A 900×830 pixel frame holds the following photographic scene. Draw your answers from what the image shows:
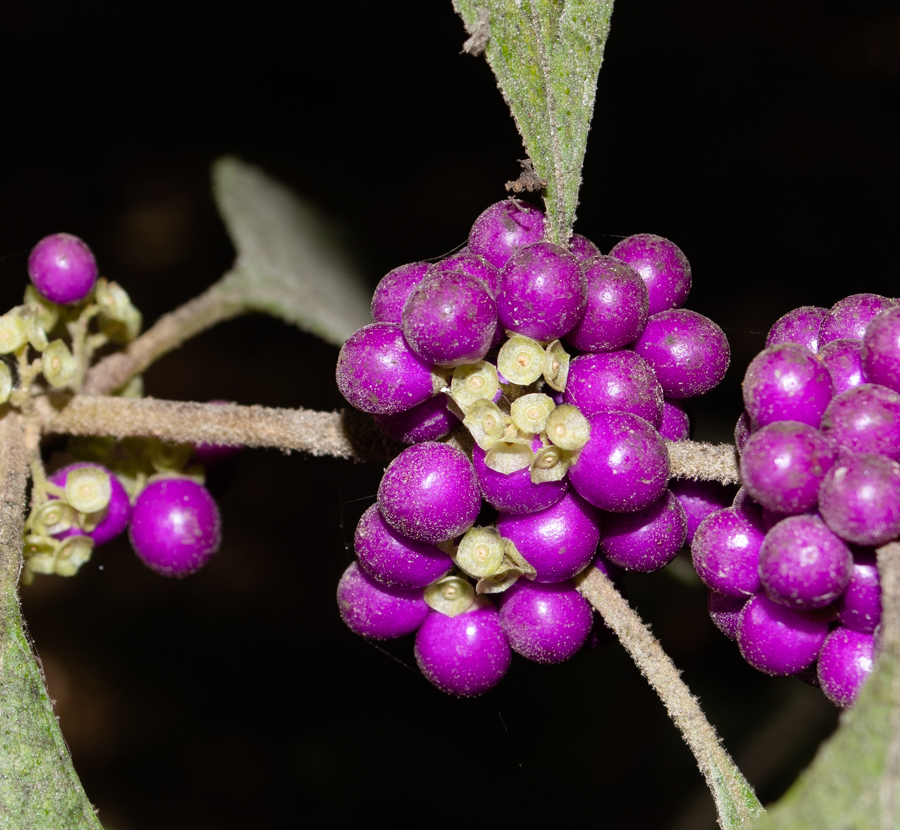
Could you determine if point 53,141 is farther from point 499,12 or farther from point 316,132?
point 499,12

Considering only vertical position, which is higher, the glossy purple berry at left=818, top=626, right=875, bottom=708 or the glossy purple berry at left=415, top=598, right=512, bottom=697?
the glossy purple berry at left=818, top=626, right=875, bottom=708

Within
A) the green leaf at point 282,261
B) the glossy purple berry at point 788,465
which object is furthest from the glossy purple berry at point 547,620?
the green leaf at point 282,261

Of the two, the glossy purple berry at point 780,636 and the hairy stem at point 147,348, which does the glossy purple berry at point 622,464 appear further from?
the hairy stem at point 147,348

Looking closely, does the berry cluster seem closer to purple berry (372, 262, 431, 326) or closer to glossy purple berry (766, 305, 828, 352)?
glossy purple berry (766, 305, 828, 352)

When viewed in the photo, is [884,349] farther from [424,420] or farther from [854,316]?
[424,420]

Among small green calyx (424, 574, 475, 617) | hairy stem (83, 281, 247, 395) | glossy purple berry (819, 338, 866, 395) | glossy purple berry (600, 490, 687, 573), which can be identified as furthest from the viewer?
hairy stem (83, 281, 247, 395)

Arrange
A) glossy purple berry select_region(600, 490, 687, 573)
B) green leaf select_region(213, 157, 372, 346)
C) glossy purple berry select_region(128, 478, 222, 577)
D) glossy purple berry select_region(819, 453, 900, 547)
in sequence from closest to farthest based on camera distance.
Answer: glossy purple berry select_region(819, 453, 900, 547), glossy purple berry select_region(600, 490, 687, 573), glossy purple berry select_region(128, 478, 222, 577), green leaf select_region(213, 157, 372, 346)

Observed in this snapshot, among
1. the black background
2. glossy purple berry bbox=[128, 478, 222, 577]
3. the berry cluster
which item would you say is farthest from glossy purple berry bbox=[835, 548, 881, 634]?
the black background
